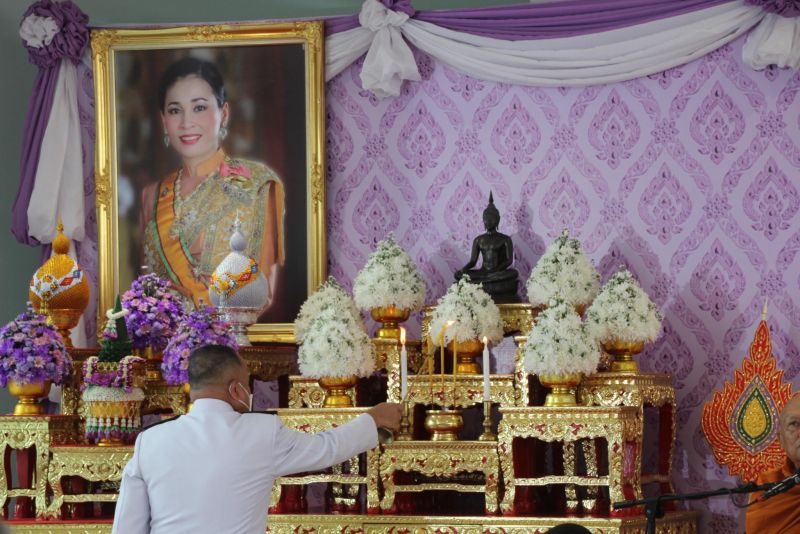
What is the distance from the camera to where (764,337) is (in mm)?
6988

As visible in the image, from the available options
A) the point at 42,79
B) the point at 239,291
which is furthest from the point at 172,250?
the point at 42,79

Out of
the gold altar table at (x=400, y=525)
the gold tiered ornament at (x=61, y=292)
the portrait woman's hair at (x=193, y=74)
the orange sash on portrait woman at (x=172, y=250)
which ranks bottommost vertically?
the gold altar table at (x=400, y=525)

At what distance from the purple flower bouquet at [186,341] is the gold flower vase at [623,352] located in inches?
76.7

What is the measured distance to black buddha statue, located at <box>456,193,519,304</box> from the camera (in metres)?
7.32

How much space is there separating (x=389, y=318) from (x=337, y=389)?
1.98 feet

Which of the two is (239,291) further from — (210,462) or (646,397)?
(210,462)

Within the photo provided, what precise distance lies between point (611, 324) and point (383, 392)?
1.38 meters

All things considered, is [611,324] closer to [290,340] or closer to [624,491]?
[624,491]

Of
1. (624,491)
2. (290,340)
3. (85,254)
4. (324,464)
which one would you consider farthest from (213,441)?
(85,254)

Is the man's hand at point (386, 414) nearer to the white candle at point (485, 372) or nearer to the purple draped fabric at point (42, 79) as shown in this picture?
the white candle at point (485, 372)

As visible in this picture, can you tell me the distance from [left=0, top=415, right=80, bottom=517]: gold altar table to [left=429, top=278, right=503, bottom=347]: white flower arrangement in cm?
201

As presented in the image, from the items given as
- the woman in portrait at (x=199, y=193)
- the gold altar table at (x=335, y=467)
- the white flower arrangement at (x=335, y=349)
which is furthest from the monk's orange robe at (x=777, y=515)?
the woman in portrait at (x=199, y=193)

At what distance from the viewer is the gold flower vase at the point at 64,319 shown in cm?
743

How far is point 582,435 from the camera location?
6.49 metres
